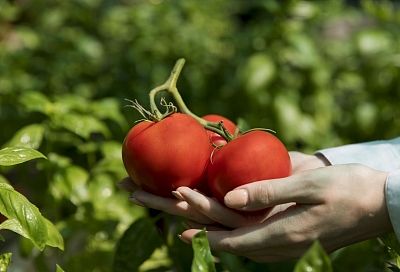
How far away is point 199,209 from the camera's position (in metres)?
1.34

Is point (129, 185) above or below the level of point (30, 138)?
above

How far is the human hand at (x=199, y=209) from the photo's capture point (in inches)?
52.5

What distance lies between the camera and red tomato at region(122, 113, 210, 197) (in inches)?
53.1

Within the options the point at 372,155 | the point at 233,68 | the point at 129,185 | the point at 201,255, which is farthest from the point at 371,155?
the point at 233,68

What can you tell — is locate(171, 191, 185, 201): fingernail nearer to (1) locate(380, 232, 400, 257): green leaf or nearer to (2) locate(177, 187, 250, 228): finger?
(2) locate(177, 187, 250, 228): finger

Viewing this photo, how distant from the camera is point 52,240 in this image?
134 centimetres

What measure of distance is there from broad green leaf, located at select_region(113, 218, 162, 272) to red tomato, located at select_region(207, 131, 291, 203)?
346 mm

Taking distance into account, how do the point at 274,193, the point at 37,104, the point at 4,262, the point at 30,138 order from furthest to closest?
the point at 37,104 → the point at 30,138 → the point at 274,193 → the point at 4,262

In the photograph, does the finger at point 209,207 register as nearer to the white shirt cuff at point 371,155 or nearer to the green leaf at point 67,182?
the white shirt cuff at point 371,155

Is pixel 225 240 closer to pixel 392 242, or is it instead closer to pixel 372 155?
pixel 392 242

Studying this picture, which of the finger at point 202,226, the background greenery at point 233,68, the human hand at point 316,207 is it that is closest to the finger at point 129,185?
the finger at point 202,226

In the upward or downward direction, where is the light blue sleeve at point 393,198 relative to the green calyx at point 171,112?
downward

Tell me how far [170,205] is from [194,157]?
0.09 m

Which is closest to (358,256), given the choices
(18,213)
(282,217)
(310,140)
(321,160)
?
(321,160)
